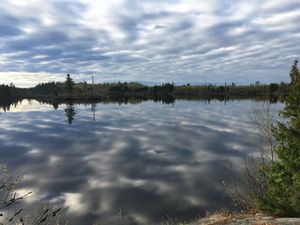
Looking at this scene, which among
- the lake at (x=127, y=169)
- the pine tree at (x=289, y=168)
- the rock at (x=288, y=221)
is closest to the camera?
the rock at (x=288, y=221)

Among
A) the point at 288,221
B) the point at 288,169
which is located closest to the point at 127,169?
the point at 288,169

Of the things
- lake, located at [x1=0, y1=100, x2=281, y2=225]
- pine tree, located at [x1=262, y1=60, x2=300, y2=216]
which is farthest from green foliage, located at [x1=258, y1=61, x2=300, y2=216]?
lake, located at [x1=0, y1=100, x2=281, y2=225]

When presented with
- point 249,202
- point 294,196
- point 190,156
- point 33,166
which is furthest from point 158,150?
point 294,196

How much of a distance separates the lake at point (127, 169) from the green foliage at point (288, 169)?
6063 mm

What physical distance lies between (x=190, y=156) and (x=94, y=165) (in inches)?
420

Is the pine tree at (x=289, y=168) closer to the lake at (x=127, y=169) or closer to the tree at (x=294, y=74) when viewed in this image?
the tree at (x=294, y=74)

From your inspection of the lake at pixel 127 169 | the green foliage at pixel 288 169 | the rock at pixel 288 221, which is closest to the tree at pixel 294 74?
the green foliage at pixel 288 169

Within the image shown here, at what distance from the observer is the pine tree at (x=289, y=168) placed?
1242cm

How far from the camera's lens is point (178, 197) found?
21938mm

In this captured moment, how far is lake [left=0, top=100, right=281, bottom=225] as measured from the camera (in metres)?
20.1

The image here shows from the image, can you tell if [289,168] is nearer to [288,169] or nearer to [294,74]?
[288,169]

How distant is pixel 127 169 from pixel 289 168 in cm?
1840

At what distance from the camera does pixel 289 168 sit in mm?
13070

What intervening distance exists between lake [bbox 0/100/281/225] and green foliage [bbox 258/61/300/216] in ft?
19.9
